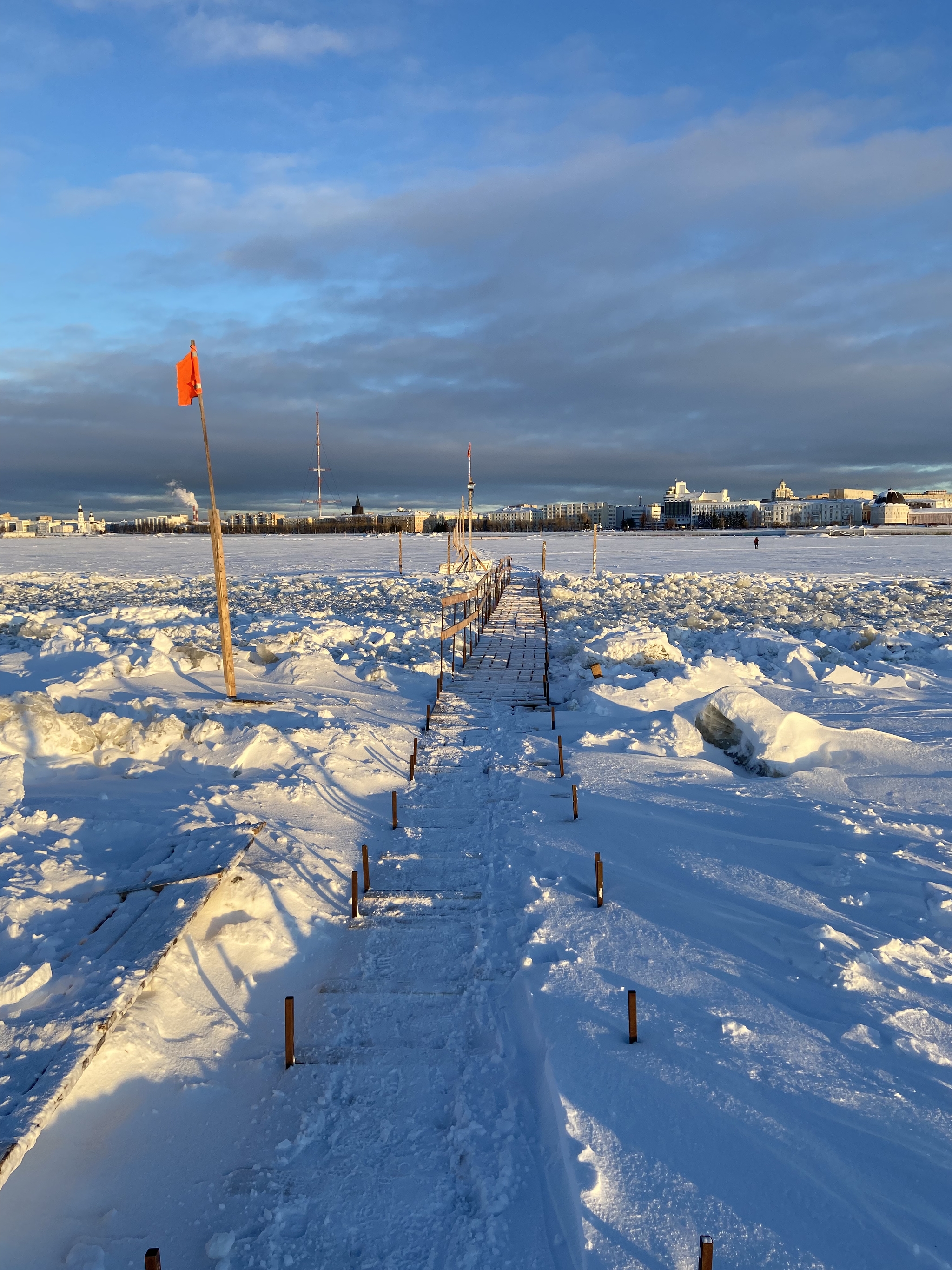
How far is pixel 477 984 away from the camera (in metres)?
4.46

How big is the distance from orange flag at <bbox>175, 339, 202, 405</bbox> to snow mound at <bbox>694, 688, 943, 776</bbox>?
7.45 meters

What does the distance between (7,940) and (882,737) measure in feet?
27.5

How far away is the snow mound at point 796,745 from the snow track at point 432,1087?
147 inches

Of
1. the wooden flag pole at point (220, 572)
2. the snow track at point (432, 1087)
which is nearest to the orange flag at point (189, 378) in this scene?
the wooden flag pole at point (220, 572)

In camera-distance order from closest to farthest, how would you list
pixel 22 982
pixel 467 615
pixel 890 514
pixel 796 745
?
pixel 22 982 → pixel 796 745 → pixel 467 615 → pixel 890 514

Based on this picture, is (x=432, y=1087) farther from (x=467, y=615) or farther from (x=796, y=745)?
(x=467, y=615)

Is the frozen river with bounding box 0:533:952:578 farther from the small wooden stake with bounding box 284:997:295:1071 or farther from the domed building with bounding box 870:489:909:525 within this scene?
the domed building with bounding box 870:489:909:525

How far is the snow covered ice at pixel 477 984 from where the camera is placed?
2979mm

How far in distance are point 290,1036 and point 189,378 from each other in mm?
7867

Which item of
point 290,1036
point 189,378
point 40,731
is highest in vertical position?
point 189,378

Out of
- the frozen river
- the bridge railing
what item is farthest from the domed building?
the bridge railing

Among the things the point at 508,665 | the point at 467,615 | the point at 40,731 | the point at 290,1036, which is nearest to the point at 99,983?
the point at 290,1036

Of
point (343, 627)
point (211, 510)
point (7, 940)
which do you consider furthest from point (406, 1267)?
point (343, 627)

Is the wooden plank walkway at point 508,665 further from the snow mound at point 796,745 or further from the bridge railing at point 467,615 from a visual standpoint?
the snow mound at point 796,745
